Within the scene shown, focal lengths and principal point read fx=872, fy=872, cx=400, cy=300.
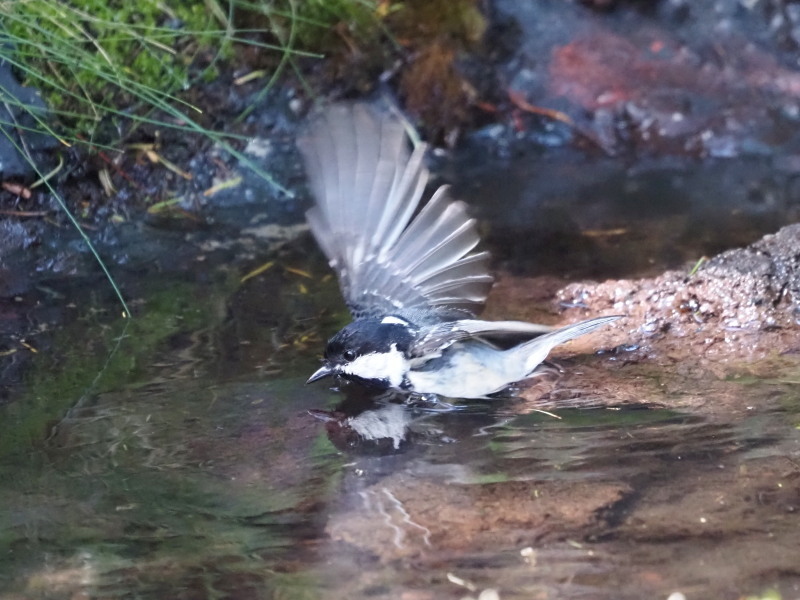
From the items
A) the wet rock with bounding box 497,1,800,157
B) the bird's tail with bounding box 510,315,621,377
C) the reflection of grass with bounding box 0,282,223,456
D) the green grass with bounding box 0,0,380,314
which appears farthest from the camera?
the wet rock with bounding box 497,1,800,157

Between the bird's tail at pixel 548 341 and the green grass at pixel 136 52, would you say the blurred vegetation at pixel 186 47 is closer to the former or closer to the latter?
the green grass at pixel 136 52

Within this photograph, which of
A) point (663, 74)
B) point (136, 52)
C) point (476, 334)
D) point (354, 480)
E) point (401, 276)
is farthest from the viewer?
point (663, 74)

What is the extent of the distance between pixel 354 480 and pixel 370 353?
681 millimetres

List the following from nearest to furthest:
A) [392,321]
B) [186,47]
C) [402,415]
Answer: [402,415] < [392,321] < [186,47]

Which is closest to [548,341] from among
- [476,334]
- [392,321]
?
[476,334]

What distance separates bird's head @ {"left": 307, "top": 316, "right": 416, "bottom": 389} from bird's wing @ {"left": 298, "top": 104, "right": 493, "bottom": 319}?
200mm

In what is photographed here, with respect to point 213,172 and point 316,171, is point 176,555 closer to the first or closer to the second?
point 316,171

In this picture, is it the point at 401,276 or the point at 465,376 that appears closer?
the point at 465,376

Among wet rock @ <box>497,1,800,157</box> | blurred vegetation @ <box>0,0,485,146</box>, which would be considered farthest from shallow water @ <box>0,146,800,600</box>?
wet rock @ <box>497,1,800,157</box>

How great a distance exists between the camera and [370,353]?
2992 mm

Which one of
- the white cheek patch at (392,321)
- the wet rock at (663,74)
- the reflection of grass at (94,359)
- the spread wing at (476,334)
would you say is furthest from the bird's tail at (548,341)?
the wet rock at (663,74)

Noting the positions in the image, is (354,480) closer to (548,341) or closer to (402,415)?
(402,415)

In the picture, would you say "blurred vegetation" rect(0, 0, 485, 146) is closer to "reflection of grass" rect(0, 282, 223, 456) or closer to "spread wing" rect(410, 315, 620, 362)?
"reflection of grass" rect(0, 282, 223, 456)

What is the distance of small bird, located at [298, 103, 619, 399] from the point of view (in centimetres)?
303
